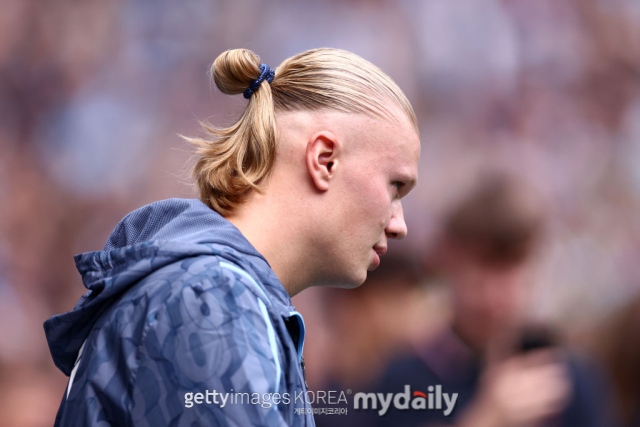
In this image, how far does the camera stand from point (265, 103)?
804 millimetres

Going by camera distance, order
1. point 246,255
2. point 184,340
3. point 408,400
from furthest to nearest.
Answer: point 408,400 < point 246,255 < point 184,340

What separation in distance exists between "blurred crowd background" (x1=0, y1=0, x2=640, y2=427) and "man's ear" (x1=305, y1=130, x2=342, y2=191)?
2.60 ft

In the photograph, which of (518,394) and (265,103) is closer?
(265,103)

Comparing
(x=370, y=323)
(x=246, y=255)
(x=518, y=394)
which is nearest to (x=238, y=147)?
(x=246, y=255)

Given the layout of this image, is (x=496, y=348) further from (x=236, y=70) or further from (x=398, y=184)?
(x=236, y=70)

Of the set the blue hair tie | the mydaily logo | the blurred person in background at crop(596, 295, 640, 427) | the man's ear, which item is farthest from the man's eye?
the blurred person in background at crop(596, 295, 640, 427)

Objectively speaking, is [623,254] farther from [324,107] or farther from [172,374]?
[172,374]

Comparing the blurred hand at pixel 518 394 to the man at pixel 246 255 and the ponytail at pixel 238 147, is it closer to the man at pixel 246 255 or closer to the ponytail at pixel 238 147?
the man at pixel 246 255

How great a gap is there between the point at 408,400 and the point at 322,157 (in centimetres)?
96

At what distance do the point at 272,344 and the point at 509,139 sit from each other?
122cm

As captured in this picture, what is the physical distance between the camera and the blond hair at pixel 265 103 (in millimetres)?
770

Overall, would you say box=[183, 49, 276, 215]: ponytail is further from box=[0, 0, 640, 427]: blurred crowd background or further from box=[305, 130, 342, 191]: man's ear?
box=[0, 0, 640, 427]: blurred crowd background

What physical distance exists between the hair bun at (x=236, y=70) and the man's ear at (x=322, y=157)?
6.5 inches

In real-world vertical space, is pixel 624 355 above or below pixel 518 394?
above
